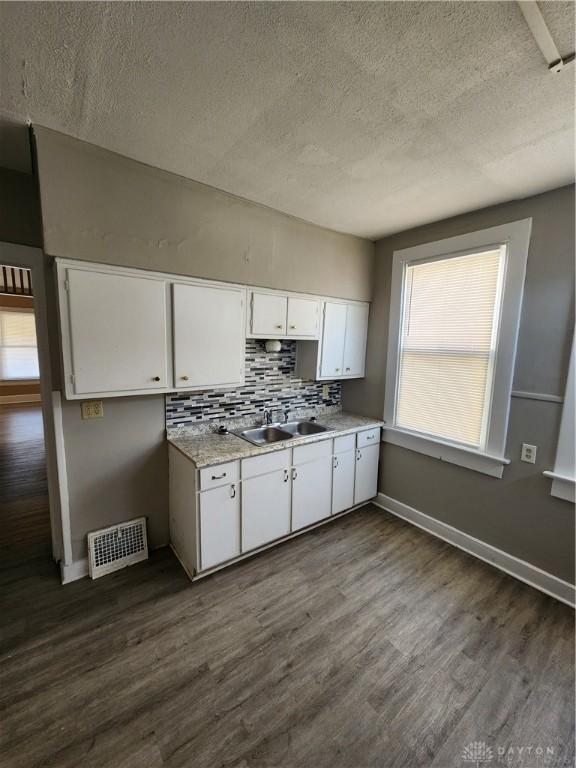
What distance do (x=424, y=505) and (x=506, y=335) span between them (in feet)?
5.24

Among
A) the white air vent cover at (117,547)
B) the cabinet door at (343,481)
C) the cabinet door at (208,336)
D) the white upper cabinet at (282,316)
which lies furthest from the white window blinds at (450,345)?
the white air vent cover at (117,547)

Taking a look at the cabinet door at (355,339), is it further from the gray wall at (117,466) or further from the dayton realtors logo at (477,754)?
the dayton realtors logo at (477,754)

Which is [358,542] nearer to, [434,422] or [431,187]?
[434,422]

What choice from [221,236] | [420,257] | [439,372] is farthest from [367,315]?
[221,236]

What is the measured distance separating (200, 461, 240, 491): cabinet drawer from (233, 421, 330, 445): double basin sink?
0.45 m

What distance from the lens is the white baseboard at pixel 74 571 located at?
82.0 inches

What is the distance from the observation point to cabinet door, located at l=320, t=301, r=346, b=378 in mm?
2920

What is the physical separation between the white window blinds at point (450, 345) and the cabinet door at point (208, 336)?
5.14 feet

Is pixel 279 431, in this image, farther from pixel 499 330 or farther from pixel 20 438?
pixel 20 438

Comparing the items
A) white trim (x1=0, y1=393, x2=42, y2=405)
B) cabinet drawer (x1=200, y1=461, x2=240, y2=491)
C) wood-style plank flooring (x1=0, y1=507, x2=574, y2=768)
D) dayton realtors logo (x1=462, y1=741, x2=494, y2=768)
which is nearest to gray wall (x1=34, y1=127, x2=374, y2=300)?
cabinet drawer (x1=200, y1=461, x2=240, y2=491)

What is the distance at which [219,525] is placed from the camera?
2121mm

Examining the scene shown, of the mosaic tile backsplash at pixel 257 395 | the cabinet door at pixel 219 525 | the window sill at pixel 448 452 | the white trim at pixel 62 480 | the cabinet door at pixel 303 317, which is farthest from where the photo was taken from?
the cabinet door at pixel 303 317

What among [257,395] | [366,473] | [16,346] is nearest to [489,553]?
[366,473]

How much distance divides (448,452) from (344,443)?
0.86 metres
